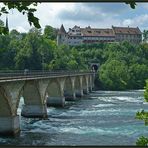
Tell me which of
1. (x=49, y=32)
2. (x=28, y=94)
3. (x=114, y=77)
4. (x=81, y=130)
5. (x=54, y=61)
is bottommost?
(x=81, y=130)

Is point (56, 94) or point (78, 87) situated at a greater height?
point (56, 94)

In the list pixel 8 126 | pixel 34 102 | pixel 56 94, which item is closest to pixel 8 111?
pixel 8 126

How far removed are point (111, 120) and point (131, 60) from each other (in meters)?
116

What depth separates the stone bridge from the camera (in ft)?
118

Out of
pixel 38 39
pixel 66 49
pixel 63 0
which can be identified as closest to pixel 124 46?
pixel 66 49

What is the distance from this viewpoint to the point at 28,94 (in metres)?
49.7

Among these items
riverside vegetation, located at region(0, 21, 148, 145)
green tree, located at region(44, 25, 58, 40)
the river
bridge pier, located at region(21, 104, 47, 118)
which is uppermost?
green tree, located at region(44, 25, 58, 40)

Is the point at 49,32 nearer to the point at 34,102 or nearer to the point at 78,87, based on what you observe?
the point at 78,87

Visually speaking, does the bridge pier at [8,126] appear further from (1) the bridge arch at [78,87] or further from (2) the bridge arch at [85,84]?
(2) the bridge arch at [85,84]

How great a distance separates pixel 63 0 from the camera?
16.8 feet

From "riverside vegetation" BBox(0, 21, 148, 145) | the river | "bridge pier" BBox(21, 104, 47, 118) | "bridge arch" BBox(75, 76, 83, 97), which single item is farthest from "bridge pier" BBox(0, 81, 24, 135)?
"riverside vegetation" BBox(0, 21, 148, 145)

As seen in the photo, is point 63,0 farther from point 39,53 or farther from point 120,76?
point 120,76

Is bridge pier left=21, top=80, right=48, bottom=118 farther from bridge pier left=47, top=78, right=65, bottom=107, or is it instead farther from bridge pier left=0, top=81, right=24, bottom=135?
bridge pier left=47, top=78, right=65, bottom=107

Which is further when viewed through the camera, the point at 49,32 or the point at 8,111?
the point at 49,32
